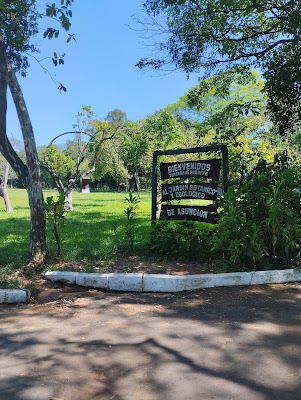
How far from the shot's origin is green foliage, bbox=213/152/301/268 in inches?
223

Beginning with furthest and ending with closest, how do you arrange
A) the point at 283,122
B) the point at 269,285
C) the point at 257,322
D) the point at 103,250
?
the point at 283,122 → the point at 103,250 → the point at 269,285 → the point at 257,322

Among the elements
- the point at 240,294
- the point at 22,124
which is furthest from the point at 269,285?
the point at 22,124

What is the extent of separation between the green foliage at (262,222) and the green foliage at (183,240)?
480 mm

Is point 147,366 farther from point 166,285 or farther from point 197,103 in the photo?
point 197,103

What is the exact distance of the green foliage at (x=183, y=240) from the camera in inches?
258

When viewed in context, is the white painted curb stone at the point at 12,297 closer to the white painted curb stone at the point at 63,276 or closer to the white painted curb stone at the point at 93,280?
the white painted curb stone at the point at 63,276

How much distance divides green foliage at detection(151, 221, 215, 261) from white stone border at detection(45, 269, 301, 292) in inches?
43.2

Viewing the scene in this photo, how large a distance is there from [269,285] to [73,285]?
271 centimetres

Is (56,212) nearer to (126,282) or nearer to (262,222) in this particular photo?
(126,282)

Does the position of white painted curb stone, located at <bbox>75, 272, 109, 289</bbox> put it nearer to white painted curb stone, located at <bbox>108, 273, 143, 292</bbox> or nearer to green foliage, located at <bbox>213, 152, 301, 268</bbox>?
white painted curb stone, located at <bbox>108, 273, 143, 292</bbox>

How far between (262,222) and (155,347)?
10.1 ft

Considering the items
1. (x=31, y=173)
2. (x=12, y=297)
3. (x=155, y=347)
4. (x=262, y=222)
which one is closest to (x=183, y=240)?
(x=262, y=222)

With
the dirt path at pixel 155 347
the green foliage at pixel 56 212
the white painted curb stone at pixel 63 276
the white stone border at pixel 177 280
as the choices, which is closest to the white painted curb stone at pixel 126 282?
the white stone border at pixel 177 280

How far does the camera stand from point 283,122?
9125 millimetres
